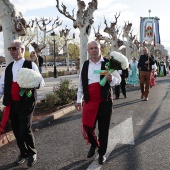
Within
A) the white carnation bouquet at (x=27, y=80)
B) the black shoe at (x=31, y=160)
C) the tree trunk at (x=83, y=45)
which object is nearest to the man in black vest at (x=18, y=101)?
the black shoe at (x=31, y=160)

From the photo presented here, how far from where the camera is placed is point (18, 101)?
14.6ft

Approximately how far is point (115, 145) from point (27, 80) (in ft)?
7.73

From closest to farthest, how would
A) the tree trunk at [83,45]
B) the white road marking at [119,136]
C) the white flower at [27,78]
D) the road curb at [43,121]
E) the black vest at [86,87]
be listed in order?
the white flower at [27,78]
the black vest at [86,87]
the white road marking at [119,136]
the road curb at [43,121]
the tree trunk at [83,45]

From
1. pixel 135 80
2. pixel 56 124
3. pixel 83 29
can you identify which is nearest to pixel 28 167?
pixel 56 124

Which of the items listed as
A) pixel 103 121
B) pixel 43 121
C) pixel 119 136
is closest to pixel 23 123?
pixel 103 121

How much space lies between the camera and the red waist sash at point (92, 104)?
4.53 m

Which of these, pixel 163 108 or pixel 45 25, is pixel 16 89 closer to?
pixel 163 108

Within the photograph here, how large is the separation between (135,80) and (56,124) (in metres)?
11.0

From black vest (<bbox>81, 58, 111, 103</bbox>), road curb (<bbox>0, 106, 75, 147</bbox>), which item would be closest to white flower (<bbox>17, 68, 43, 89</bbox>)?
black vest (<bbox>81, 58, 111, 103</bbox>)

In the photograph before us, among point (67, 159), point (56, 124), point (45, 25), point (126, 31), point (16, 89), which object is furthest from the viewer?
point (45, 25)

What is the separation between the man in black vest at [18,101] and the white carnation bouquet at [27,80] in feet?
0.46

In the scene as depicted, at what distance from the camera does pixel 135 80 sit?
1783 cm

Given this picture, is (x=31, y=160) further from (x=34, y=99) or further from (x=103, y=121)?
(x=103, y=121)

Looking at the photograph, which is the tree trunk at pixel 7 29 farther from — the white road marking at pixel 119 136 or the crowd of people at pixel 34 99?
the white road marking at pixel 119 136
